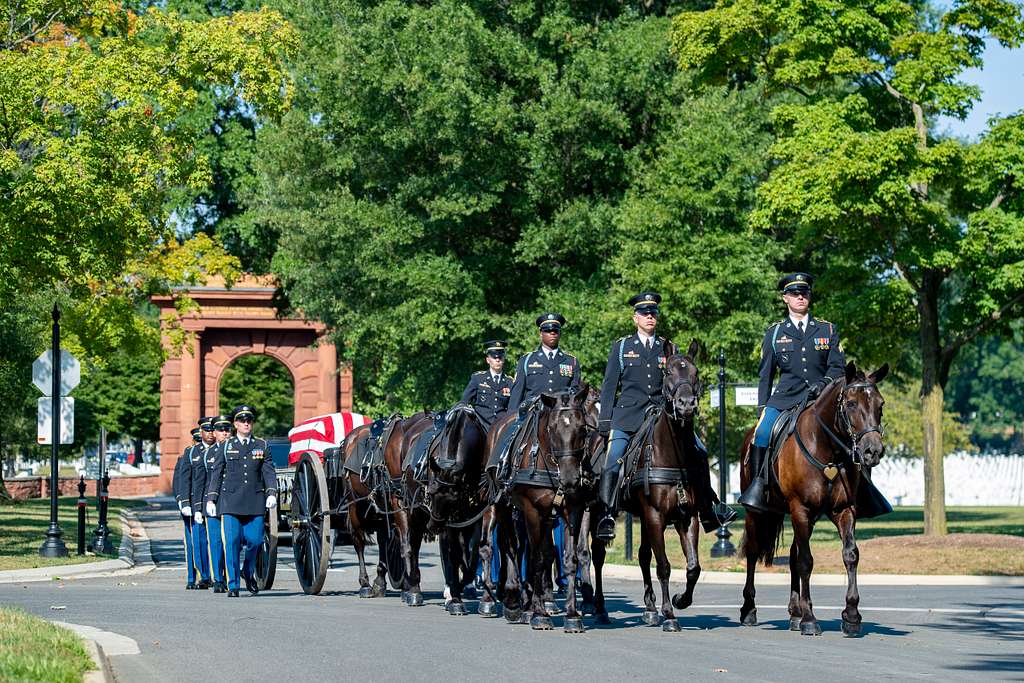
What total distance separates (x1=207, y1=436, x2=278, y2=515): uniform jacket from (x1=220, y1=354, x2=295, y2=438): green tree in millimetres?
64081

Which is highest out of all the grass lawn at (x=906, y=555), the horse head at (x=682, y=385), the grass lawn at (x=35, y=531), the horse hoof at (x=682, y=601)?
the horse head at (x=682, y=385)

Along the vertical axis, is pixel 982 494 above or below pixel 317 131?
below

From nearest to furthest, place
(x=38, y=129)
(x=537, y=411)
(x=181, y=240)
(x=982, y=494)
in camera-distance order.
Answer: (x=537, y=411)
(x=38, y=129)
(x=181, y=240)
(x=982, y=494)

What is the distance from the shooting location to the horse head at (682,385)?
45.2 ft

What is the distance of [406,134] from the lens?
120 feet

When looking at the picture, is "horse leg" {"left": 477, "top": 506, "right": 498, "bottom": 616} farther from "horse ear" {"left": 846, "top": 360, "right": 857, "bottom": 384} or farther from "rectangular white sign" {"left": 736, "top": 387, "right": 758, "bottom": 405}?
"rectangular white sign" {"left": 736, "top": 387, "right": 758, "bottom": 405}

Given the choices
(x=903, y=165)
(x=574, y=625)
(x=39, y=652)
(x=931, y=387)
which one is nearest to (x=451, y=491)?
(x=574, y=625)

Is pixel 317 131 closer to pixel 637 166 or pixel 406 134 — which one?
pixel 406 134

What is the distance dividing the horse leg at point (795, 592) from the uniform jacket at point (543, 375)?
10.3ft

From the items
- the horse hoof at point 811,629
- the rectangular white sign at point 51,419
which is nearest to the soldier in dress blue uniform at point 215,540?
the rectangular white sign at point 51,419

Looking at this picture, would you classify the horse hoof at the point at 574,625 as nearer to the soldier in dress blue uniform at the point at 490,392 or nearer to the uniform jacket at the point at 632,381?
the uniform jacket at the point at 632,381

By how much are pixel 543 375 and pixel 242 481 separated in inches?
221

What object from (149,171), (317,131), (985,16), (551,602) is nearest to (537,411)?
(551,602)

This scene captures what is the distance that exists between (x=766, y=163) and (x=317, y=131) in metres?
10.9
